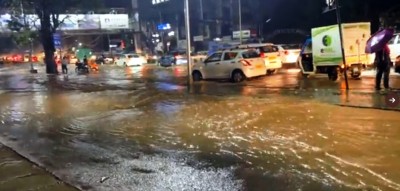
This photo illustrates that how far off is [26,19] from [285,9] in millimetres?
28041

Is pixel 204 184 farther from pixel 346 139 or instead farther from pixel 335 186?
pixel 346 139

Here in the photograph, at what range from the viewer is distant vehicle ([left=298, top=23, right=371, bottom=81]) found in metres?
18.2

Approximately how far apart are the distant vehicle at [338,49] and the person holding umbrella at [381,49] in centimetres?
346

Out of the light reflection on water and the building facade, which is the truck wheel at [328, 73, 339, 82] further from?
the building facade

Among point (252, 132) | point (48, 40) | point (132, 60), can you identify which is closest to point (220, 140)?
point (252, 132)

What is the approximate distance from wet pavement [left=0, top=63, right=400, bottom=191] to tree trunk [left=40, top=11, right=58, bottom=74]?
25857 mm

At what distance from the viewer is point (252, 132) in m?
9.48

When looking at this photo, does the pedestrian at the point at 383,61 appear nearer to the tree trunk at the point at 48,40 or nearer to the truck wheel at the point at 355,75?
the truck wheel at the point at 355,75

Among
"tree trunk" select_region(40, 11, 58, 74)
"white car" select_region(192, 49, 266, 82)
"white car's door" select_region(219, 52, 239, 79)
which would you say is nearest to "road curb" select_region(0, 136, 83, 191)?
"white car" select_region(192, 49, 266, 82)

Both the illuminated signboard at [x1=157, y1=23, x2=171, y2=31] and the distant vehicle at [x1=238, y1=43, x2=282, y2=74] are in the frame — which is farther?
the illuminated signboard at [x1=157, y1=23, x2=171, y2=31]

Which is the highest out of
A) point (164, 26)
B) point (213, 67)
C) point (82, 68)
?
point (164, 26)

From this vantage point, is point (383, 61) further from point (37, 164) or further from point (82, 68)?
point (82, 68)

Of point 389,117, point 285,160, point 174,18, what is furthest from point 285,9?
point 285,160

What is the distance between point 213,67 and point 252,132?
12758 mm
